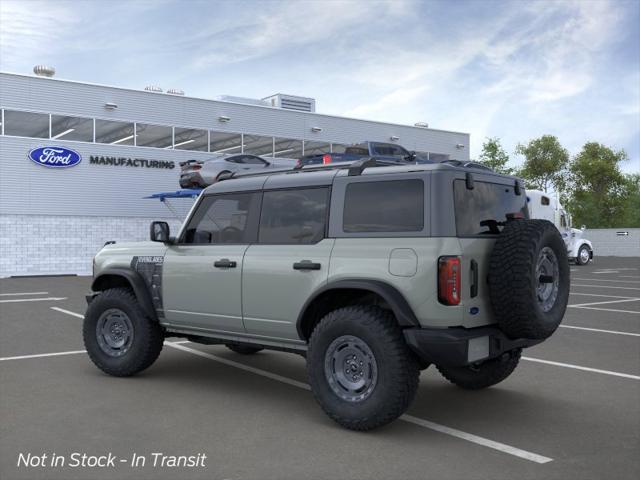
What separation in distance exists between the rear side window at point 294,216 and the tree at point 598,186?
6632 centimetres

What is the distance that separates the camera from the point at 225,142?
104 feet

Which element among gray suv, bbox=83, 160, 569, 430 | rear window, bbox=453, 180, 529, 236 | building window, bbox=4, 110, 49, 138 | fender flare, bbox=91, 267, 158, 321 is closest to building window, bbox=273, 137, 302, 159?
building window, bbox=4, 110, 49, 138

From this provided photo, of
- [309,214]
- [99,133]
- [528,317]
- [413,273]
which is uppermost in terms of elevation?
[99,133]

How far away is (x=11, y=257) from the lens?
26.2m

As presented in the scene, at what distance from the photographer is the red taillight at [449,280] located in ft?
15.9

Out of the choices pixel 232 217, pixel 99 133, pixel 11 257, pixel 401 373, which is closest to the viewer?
pixel 401 373

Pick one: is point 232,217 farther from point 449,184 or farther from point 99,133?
point 99,133

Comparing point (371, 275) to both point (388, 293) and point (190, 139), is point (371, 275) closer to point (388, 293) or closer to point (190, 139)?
point (388, 293)

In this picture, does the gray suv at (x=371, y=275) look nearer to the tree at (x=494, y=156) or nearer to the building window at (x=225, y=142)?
the building window at (x=225, y=142)

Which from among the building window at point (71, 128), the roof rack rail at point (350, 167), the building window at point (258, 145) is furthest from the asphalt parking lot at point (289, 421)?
the building window at point (258, 145)

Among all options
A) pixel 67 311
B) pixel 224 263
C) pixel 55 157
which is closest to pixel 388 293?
pixel 224 263

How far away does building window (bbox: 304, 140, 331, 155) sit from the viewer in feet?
111

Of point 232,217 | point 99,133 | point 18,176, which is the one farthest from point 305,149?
point 232,217

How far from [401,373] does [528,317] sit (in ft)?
3.46
